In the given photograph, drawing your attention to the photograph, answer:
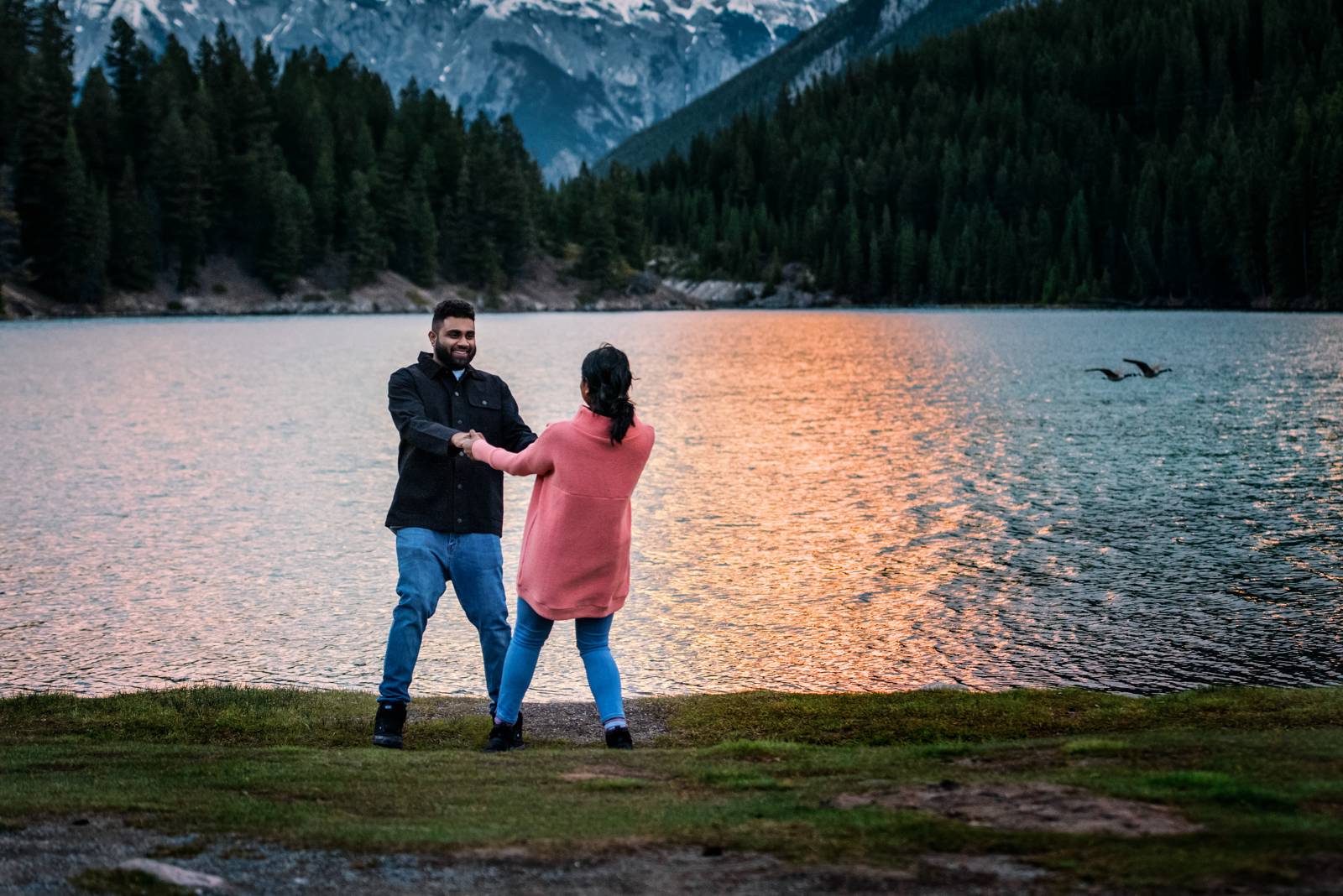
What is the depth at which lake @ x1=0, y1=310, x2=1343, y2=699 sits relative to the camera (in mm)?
16250

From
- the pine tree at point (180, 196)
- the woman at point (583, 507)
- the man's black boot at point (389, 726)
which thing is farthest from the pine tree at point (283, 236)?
the woman at point (583, 507)

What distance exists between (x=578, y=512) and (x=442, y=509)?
1.61 m

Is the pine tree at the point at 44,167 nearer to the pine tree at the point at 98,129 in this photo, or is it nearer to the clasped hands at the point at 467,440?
the pine tree at the point at 98,129

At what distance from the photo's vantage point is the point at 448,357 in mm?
11016

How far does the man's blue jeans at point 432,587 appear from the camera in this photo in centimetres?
1095

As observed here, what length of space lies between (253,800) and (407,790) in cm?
98

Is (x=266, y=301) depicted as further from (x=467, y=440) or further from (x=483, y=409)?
(x=467, y=440)

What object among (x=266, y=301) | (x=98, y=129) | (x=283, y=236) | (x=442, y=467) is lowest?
(x=442, y=467)

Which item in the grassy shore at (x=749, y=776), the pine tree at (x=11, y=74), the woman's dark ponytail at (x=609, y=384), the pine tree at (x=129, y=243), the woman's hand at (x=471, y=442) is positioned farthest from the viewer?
the pine tree at (x=11, y=74)

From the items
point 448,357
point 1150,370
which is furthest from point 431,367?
point 1150,370

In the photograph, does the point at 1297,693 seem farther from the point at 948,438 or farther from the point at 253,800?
the point at 948,438

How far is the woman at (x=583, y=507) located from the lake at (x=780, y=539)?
491cm

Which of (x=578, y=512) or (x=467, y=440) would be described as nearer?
(x=578, y=512)

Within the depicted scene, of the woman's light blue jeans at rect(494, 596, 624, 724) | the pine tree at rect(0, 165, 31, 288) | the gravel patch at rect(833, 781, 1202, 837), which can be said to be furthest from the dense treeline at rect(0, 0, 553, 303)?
the gravel patch at rect(833, 781, 1202, 837)
